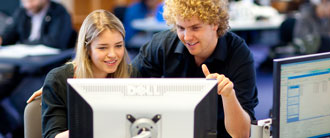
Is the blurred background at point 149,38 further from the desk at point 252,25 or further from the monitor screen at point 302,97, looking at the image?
the monitor screen at point 302,97

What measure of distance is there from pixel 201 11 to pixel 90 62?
48cm

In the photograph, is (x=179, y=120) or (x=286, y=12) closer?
(x=179, y=120)

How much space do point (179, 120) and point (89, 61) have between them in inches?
25.8

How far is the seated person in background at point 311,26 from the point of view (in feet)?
16.5

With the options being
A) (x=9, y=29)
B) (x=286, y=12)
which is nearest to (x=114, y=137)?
(x=9, y=29)

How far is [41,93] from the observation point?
1.82m

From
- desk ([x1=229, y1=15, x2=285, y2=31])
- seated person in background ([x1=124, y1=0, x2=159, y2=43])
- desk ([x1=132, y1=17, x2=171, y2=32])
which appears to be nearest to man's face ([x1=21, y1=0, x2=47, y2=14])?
desk ([x1=132, y1=17, x2=171, y2=32])

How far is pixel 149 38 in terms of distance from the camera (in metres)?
5.73

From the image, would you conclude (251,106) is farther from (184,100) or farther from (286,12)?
(286,12)

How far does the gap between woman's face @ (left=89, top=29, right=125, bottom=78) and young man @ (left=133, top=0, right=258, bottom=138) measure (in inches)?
9.2

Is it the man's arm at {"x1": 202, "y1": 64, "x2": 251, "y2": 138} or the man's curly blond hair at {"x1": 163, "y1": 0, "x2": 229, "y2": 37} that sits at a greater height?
the man's curly blond hair at {"x1": 163, "y1": 0, "x2": 229, "y2": 37}

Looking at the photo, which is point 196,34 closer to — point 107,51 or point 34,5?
point 107,51

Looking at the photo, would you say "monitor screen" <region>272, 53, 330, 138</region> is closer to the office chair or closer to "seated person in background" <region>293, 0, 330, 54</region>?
the office chair

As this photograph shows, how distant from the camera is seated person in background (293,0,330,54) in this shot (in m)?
5.02
